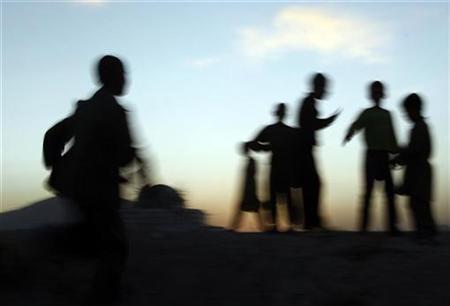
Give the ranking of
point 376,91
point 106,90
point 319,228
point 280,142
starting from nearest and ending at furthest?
point 106,90 → point 376,91 → point 319,228 → point 280,142

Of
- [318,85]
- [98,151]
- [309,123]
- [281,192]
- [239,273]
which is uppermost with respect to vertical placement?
[318,85]

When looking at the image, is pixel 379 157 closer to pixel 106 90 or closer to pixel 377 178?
pixel 377 178

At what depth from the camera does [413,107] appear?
923 cm

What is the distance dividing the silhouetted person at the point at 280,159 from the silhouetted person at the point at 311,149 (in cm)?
25

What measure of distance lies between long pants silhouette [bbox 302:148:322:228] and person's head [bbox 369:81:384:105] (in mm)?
1010

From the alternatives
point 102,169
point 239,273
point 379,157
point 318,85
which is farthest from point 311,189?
point 102,169

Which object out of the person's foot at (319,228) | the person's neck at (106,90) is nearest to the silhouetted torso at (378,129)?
the person's foot at (319,228)

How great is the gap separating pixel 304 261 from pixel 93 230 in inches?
90.2

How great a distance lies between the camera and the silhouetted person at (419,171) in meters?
9.09

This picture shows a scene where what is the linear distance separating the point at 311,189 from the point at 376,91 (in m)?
1.45

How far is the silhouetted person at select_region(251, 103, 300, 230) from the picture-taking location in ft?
33.4

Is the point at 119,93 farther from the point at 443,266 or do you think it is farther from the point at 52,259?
the point at 443,266

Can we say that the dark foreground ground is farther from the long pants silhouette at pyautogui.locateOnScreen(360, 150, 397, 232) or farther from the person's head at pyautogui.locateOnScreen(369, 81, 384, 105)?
the person's head at pyautogui.locateOnScreen(369, 81, 384, 105)

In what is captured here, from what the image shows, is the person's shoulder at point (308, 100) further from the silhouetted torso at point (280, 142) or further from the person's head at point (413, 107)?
the person's head at point (413, 107)
